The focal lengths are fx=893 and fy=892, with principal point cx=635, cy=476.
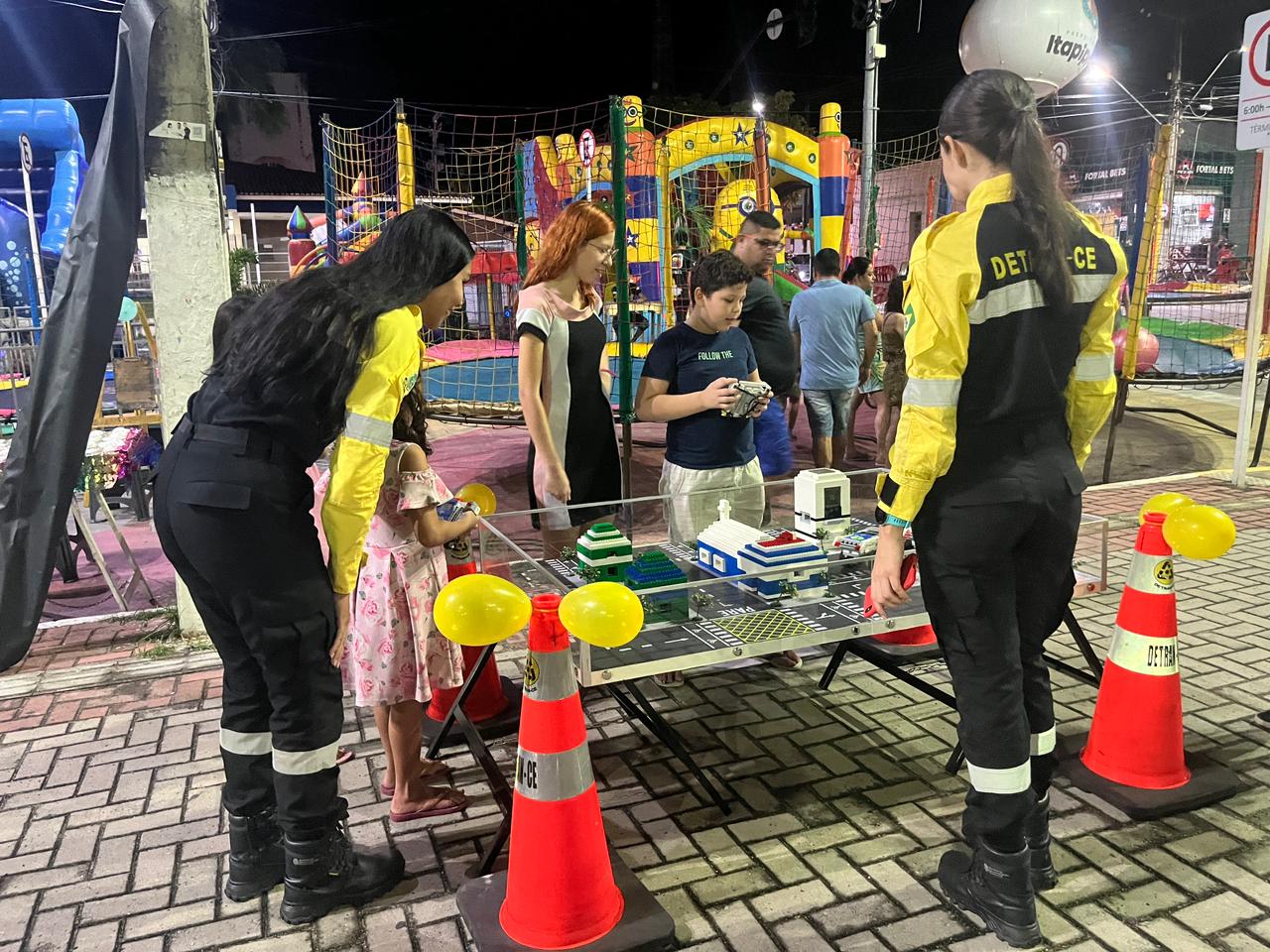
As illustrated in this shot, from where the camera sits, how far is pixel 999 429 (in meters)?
2.04

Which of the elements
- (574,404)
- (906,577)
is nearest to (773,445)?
(574,404)

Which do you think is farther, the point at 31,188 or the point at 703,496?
the point at 31,188

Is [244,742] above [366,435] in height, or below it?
below

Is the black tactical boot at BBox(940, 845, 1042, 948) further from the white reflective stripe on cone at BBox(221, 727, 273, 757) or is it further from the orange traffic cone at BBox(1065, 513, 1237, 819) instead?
the white reflective stripe on cone at BBox(221, 727, 273, 757)

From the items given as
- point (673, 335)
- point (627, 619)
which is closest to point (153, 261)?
point (673, 335)

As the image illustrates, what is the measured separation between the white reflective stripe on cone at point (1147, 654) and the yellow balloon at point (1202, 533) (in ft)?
0.97

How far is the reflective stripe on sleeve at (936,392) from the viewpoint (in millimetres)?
1963

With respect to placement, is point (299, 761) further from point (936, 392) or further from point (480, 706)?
point (936, 392)

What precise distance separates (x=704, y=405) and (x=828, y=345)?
3.42 m

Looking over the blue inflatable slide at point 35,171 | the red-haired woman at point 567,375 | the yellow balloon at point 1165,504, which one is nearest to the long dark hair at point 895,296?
the red-haired woman at point 567,375

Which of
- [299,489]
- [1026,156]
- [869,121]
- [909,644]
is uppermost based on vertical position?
[869,121]

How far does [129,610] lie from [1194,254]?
17.1m

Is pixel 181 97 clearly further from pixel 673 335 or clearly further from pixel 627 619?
pixel 627 619

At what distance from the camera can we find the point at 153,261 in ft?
12.7
